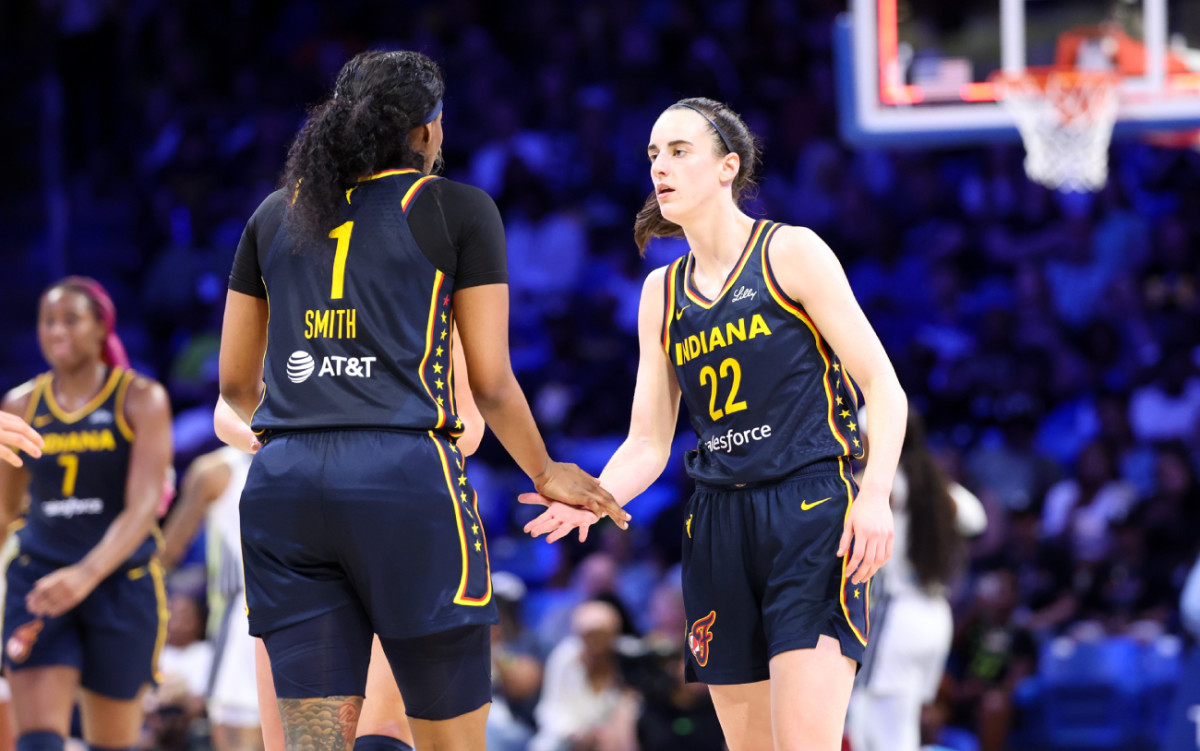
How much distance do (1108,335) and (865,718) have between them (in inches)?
Answer: 201

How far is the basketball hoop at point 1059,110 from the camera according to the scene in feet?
28.4

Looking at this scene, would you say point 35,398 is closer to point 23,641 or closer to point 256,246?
point 23,641

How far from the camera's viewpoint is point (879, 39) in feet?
29.1

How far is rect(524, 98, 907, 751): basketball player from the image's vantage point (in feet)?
12.5

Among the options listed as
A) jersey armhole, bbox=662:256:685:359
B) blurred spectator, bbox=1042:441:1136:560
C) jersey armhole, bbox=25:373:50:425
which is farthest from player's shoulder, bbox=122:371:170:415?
blurred spectator, bbox=1042:441:1136:560

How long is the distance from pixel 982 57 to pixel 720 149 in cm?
524

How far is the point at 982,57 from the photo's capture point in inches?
349

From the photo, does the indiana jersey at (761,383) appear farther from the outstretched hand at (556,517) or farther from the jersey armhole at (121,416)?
the jersey armhole at (121,416)

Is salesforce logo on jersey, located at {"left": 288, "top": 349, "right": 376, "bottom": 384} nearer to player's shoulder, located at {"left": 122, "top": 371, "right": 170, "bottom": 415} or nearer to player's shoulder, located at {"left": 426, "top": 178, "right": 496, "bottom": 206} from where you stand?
player's shoulder, located at {"left": 426, "top": 178, "right": 496, "bottom": 206}

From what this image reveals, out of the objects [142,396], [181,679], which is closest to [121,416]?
[142,396]

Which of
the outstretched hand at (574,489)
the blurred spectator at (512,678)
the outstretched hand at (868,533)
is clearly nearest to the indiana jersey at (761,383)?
the outstretched hand at (868,533)

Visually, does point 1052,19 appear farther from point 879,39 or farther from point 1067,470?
point 1067,470

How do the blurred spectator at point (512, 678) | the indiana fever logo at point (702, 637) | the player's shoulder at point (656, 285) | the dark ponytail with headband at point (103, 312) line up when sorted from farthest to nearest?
the blurred spectator at point (512, 678) < the dark ponytail with headband at point (103, 312) < the player's shoulder at point (656, 285) < the indiana fever logo at point (702, 637)

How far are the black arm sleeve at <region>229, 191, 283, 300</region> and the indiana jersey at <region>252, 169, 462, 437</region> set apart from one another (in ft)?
0.23
